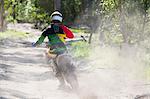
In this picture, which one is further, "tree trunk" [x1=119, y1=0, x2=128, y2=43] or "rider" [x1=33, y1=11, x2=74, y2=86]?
"tree trunk" [x1=119, y1=0, x2=128, y2=43]

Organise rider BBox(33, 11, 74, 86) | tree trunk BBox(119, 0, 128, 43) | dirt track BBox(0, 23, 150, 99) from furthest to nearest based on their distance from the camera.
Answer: tree trunk BBox(119, 0, 128, 43) → rider BBox(33, 11, 74, 86) → dirt track BBox(0, 23, 150, 99)

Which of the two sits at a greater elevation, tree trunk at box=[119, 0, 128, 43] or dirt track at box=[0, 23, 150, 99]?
tree trunk at box=[119, 0, 128, 43]

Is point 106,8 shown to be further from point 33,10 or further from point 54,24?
point 33,10

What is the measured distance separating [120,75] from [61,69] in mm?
2783

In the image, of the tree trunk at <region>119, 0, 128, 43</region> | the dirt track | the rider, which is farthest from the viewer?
the tree trunk at <region>119, 0, 128, 43</region>

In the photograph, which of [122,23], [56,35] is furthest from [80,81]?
[122,23]

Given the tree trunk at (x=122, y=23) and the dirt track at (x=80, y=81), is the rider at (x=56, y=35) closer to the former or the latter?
the dirt track at (x=80, y=81)

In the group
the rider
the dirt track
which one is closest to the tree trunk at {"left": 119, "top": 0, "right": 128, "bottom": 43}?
the dirt track

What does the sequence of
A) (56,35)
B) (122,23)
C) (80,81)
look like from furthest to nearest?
(122,23)
(80,81)
(56,35)

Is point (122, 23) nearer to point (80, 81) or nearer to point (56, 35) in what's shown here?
point (80, 81)

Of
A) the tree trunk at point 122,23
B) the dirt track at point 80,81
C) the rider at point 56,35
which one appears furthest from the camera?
the tree trunk at point 122,23

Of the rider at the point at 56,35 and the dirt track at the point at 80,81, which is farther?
the rider at the point at 56,35

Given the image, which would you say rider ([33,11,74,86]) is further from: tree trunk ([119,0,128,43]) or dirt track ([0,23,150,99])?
tree trunk ([119,0,128,43])

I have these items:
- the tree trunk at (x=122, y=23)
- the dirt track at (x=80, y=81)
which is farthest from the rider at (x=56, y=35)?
the tree trunk at (x=122, y=23)
